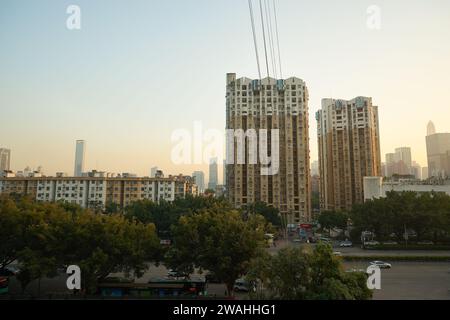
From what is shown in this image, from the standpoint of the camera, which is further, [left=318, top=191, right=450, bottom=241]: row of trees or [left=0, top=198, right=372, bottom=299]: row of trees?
[left=318, top=191, right=450, bottom=241]: row of trees

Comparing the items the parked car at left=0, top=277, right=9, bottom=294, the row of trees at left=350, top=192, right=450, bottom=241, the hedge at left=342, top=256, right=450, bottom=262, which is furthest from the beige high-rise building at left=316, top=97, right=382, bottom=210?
the parked car at left=0, top=277, right=9, bottom=294

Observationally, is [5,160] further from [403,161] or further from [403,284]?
[403,161]

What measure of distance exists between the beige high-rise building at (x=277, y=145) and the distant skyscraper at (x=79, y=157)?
14.4 metres

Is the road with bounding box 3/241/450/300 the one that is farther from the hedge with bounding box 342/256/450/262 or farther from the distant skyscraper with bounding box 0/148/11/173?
the distant skyscraper with bounding box 0/148/11/173

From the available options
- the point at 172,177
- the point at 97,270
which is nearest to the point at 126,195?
the point at 172,177

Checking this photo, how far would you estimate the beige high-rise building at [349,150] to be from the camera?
38.0m

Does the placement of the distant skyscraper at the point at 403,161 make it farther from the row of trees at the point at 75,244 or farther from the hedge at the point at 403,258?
the row of trees at the point at 75,244

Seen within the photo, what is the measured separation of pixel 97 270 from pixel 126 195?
26260 millimetres

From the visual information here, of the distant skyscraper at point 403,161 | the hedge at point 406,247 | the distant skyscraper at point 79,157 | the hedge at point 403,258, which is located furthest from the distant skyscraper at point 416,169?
the distant skyscraper at point 79,157

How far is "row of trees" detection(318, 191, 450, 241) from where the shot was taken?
63.3ft

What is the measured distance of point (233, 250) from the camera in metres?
9.69

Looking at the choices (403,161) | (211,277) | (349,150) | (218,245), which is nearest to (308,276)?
(218,245)

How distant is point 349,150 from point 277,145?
1117cm

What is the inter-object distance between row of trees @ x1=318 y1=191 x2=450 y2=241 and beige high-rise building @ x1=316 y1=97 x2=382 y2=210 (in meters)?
16.2
